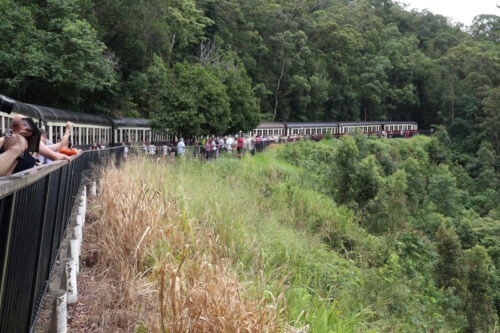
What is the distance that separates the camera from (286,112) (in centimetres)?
5412

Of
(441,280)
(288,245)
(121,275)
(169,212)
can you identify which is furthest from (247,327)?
(441,280)

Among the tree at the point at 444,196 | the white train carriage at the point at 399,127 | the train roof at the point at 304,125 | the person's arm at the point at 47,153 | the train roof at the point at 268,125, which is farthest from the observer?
the white train carriage at the point at 399,127

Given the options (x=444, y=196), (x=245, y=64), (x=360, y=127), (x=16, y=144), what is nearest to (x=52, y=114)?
(x=16, y=144)

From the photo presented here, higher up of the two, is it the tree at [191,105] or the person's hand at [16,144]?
the tree at [191,105]

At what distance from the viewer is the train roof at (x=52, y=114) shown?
13.2m

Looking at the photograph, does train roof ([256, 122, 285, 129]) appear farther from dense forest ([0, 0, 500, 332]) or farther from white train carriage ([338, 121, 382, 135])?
white train carriage ([338, 121, 382, 135])

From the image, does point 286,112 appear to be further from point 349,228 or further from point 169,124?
point 349,228

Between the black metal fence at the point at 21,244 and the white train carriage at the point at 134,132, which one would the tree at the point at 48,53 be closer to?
the white train carriage at the point at 134,132

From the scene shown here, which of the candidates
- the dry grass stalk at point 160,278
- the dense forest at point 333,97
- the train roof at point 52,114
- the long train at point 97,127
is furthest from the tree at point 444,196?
the dry grass stalk at point 160,278

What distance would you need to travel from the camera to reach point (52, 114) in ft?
52.6

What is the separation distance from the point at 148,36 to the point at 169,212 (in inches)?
1147

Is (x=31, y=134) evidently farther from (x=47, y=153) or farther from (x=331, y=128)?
(x=331, y=128)

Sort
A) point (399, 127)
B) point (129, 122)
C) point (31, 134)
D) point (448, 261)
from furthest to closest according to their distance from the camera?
point (399, 127)
point (129, 122)
point (448, 261)
point (31, 134)

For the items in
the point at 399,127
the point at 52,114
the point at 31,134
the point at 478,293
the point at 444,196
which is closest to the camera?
the point at 31,134
